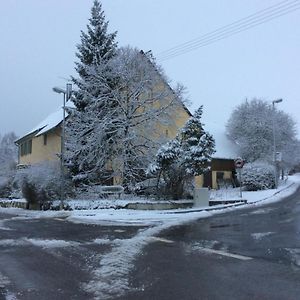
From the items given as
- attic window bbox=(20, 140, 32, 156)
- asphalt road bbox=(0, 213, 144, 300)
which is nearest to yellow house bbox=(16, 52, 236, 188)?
attic window bbox=(20, 140, 32, 156)

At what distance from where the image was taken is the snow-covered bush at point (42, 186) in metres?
29.1

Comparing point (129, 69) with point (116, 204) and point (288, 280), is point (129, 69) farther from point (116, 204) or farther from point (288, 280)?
point (288, 280)

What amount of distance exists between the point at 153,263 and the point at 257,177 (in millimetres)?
30437

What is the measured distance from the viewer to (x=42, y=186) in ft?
95.0

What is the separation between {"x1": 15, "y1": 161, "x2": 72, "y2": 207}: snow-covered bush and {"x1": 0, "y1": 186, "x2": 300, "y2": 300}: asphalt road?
1228cm

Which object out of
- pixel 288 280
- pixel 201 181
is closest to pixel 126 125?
pixel 201 181

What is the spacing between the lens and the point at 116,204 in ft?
85.4

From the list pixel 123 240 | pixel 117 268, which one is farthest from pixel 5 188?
pixel 117 268

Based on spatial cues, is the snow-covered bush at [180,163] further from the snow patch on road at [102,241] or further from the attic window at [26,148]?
the attic window at [26,148]

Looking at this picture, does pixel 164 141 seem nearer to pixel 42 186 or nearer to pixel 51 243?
pixel 42 186

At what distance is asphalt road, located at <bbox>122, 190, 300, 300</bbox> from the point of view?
24.5 feet

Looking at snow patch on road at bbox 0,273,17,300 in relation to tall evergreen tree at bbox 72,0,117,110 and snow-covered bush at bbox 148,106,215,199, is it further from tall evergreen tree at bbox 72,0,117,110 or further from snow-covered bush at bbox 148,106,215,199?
tall evergreen tree at bbox 72,0,117,110

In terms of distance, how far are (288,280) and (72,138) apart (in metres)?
24.4

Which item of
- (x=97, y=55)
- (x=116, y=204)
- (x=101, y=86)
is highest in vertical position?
(x=97, y=55)
